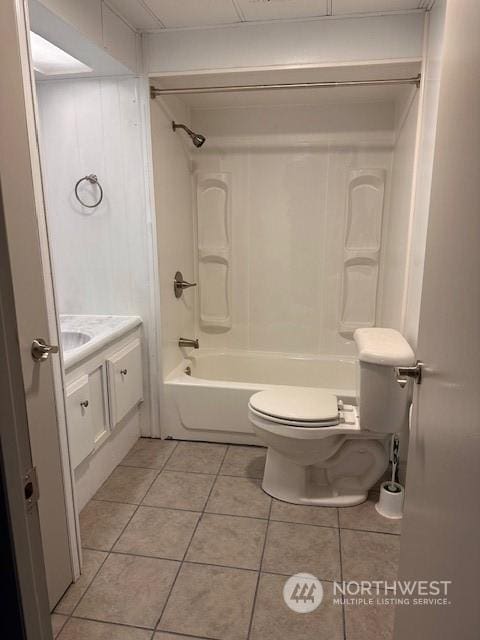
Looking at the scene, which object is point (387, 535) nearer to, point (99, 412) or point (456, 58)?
point (99, 412)

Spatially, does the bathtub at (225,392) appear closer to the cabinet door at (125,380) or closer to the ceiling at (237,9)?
the cabinet door at (125,380)

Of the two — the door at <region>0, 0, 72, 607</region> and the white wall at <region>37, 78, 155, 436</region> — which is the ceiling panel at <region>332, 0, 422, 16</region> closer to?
the white wall at <region>37, 78, 155, 436</region>

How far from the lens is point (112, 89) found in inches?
91.2

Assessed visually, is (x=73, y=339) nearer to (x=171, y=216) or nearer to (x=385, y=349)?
(x=171, y=216)

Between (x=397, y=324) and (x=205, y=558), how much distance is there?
4.97ft

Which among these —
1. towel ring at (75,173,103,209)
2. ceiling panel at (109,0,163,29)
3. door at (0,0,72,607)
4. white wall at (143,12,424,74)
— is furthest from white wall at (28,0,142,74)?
towel ring at (75,173,103,209)

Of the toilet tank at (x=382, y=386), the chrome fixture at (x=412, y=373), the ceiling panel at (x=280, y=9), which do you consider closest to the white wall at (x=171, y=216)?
the ceiling panel at (x=280, y=9)

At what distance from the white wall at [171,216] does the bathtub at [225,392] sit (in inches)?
7.5

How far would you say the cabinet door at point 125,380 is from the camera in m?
2.21

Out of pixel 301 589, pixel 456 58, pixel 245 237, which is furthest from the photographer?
pixel 245 237

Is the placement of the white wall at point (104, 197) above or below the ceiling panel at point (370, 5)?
below

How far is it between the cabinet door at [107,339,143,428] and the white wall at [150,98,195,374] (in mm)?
186

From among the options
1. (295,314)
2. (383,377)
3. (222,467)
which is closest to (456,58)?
(383,377)

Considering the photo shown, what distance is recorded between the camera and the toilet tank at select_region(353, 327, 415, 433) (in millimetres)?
1845
